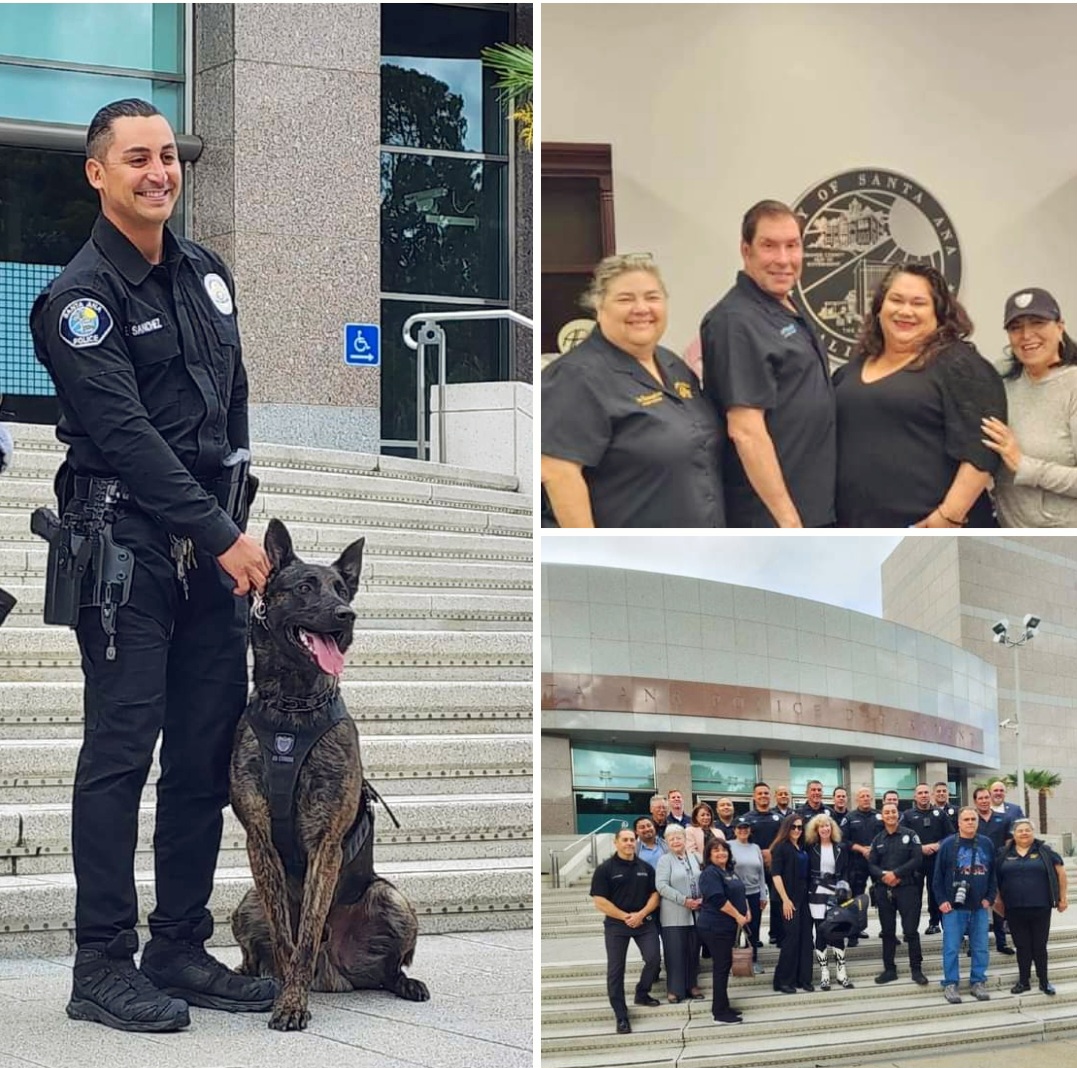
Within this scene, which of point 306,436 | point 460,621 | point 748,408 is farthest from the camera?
point 306,436

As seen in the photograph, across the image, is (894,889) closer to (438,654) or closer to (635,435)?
(635,435)

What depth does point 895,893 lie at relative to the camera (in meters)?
3.91

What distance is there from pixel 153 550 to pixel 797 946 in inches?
77.7

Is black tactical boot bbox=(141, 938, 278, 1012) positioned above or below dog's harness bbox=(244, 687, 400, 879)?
below

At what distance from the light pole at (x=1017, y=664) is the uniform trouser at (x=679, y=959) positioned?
0.73 metres

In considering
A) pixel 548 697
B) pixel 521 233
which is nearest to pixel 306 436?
pixel 521 233

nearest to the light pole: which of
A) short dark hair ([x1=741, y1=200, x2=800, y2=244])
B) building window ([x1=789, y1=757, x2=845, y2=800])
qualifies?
building window ([x1=789, y1=757, x2=845, y2=800])

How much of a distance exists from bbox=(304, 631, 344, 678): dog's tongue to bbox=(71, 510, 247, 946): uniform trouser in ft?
1.12

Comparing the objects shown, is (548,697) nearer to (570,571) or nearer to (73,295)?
(570,571)

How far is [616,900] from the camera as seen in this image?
3.73 m

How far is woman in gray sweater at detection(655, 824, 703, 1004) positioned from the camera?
3.68 meters

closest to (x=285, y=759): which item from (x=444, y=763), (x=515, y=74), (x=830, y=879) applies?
(x=830, y=879)

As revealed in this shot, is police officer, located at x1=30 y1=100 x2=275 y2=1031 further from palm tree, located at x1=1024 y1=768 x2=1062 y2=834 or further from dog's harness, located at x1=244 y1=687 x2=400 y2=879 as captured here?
palm tree, located at x1=1024 y1=768 x2=1062 y2=834

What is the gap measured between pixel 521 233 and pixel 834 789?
48.4 ft
